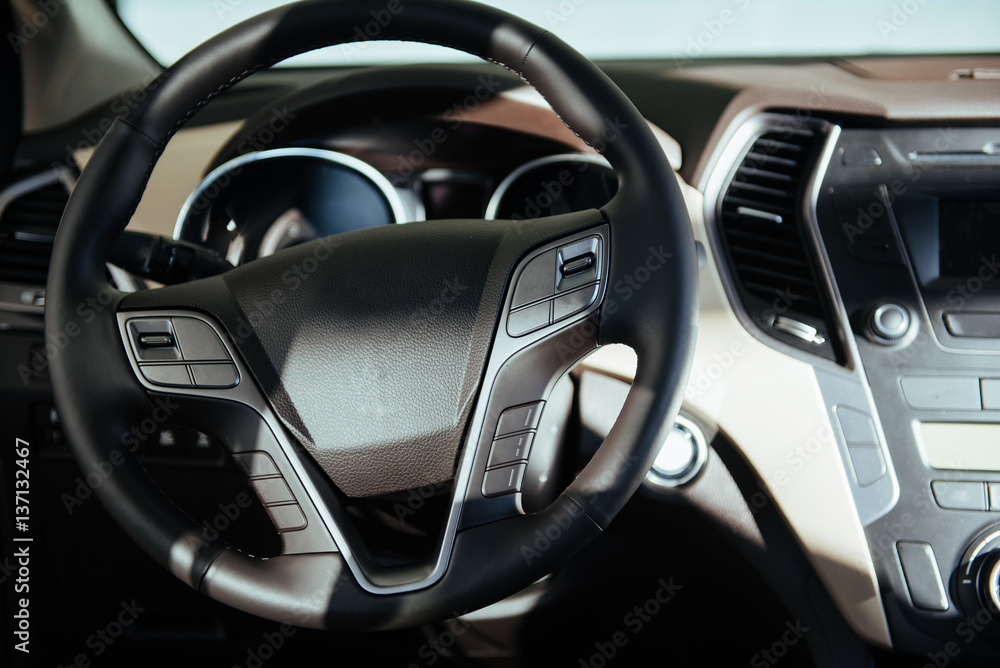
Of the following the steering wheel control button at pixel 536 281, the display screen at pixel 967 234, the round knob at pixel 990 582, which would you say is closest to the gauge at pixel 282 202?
the steering wheel control button at pixel 536 281

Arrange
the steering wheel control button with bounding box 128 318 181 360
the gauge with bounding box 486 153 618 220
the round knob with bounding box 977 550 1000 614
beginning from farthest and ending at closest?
the gauge with bounding box 486 153 618 220
the round knob with bounding box 977 550 1000 614
the steering wheel control button with bounding box 128 318 181 360

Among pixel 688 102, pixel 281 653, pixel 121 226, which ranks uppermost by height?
pixel 688 102

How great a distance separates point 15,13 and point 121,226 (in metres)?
0.91

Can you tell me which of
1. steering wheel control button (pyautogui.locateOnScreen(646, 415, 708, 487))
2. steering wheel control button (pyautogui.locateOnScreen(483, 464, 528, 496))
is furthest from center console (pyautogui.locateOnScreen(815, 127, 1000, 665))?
steering wheel control button (pyautogui.locateOnScreen(483, 464, 528, 496))

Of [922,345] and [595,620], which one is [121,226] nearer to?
[595,620]

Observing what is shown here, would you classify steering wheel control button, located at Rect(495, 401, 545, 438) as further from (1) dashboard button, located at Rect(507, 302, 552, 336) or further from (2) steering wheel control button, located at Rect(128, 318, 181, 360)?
(2) steering wheel control button, located at Rect(128, 318, 181, 360)

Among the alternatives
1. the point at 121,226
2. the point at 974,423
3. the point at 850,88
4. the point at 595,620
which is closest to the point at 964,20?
the point at 850,88

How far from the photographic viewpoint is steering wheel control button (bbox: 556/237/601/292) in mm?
741

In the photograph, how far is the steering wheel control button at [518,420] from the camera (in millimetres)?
738

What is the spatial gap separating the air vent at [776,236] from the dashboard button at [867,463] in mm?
127

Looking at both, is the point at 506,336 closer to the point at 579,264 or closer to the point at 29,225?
the point at 579,264

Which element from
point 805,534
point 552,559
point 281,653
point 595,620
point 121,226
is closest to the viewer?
point 552,559

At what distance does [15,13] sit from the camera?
1416 mm

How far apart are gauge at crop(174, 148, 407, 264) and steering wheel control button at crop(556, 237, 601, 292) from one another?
Result: 46cm
